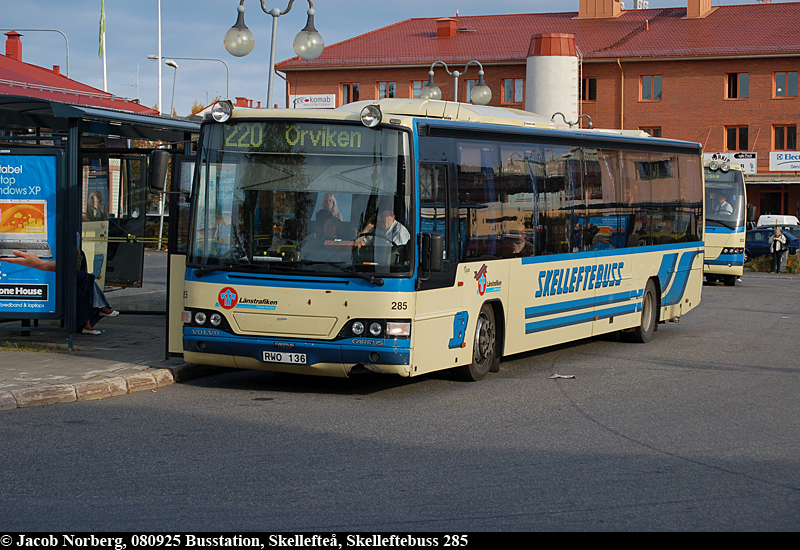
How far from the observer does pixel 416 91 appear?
2527 inches

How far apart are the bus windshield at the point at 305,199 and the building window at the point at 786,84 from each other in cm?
5305

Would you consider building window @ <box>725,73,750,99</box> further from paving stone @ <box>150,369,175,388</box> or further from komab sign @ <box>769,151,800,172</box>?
paving stone @ <box>150,369,175,388</box>

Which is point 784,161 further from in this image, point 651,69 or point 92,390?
point 92,390

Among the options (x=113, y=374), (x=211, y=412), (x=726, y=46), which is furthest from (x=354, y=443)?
(x=726, y=46)

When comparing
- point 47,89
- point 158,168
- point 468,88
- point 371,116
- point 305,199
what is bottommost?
point 305,199

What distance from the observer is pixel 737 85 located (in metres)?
58.0

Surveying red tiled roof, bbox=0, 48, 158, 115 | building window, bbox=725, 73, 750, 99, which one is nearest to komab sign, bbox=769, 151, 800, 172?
building window, bbox=725, 73, 750, 99

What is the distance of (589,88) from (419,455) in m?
56.2

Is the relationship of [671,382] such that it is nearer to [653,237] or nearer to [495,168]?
[495,168]

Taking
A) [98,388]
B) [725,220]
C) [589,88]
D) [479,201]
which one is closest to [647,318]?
[479,201]

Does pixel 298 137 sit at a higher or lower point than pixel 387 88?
lower

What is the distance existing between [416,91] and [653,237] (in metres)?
50.4

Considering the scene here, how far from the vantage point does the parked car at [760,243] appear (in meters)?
39.1

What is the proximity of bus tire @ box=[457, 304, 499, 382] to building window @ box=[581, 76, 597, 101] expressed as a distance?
170 ft
